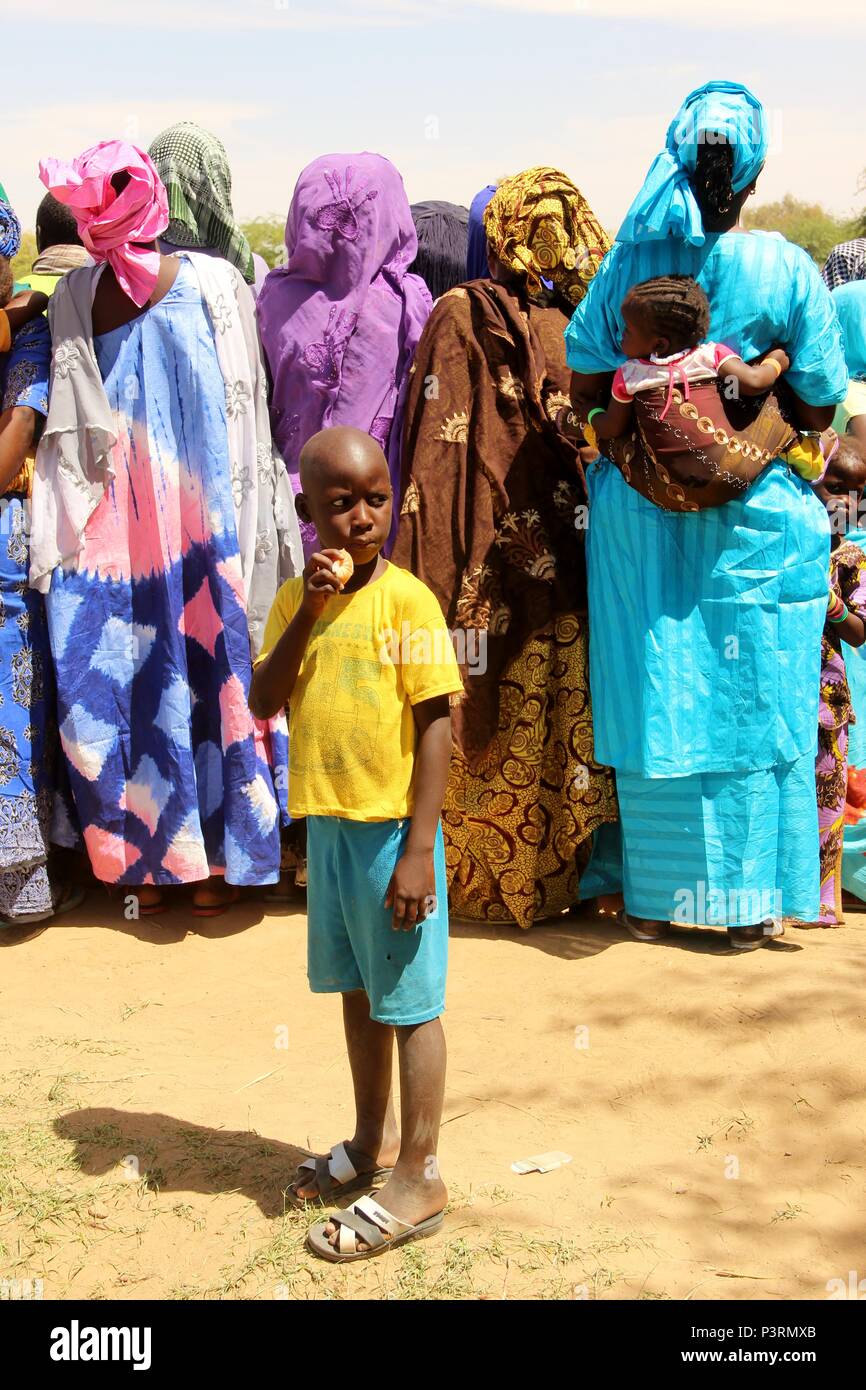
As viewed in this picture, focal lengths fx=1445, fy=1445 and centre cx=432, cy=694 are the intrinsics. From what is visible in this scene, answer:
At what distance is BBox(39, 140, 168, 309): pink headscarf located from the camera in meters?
4.48

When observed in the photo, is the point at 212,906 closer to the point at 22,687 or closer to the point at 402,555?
the point at 22,687

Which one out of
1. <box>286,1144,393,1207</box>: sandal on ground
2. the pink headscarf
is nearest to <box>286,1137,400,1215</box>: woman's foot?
<box>286,1144,393,1207</box>: sandal on ground

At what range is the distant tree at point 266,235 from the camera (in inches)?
966

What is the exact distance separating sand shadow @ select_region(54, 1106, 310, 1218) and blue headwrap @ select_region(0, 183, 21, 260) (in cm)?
276

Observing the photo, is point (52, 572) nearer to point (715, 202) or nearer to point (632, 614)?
point (632, 614)

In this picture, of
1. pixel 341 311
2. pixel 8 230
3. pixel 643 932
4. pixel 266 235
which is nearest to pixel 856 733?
pixel 643 932

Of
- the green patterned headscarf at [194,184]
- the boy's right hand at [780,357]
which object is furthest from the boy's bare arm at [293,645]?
the green patterned headscarf at [194,184]

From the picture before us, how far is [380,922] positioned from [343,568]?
71cm

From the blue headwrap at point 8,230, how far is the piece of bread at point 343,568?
8.15 feet

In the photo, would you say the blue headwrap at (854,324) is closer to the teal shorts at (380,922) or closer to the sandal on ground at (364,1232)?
the teal shorts at (380,922)

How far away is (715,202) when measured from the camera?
4.28m

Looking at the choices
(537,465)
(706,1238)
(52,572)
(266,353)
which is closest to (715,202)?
(537,465)

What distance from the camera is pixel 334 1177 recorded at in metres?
3.14

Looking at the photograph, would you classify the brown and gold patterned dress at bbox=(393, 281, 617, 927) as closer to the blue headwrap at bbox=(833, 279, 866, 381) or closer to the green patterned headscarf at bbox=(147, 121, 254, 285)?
the green patterned headscarf at bbox=(147, 121, 254, 285)
